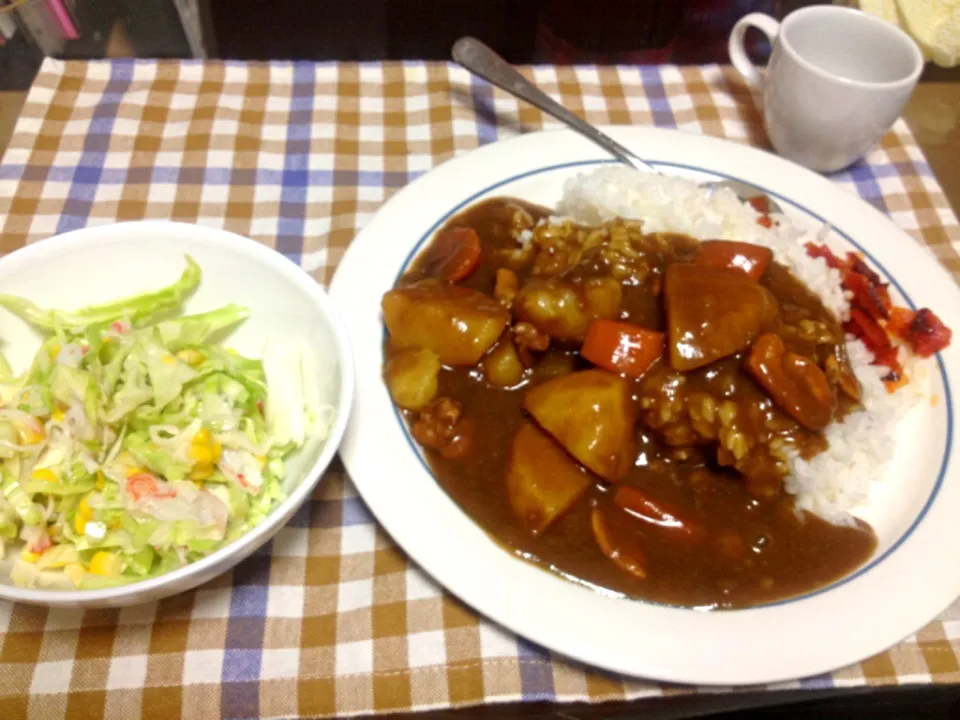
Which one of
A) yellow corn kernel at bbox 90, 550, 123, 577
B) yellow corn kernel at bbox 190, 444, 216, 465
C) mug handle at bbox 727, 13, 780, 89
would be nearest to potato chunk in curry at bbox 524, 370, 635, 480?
yellow corn kernel at bbox 190, 444, 216, 465

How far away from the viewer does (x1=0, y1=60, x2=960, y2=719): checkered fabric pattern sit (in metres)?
1.66

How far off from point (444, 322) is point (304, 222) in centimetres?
85

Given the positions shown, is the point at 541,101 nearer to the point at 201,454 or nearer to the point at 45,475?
the point at 201,454

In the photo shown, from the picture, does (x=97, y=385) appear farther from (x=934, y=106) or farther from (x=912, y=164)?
(x=934, y=106)

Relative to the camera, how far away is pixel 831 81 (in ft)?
8.18

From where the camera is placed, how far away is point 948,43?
128 inches

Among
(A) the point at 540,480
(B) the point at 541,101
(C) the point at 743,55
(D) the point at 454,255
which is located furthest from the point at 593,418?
(C) the point at 743,55

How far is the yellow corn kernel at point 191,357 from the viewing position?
1.77m

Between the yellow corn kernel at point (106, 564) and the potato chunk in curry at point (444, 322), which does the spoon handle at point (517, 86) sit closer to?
the potato chunk in curry at point (444, 322)

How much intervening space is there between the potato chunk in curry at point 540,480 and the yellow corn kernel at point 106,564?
34.9 inches

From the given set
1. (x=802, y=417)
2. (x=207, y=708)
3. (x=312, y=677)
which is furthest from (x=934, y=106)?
(x=207, y=708)

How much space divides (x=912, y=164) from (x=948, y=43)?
77 cm

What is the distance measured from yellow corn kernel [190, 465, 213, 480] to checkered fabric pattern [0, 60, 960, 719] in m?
0.32

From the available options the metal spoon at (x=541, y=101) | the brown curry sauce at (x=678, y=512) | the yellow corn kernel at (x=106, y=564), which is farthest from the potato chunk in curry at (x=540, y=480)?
the metal spoon at (x=541, y=101)
